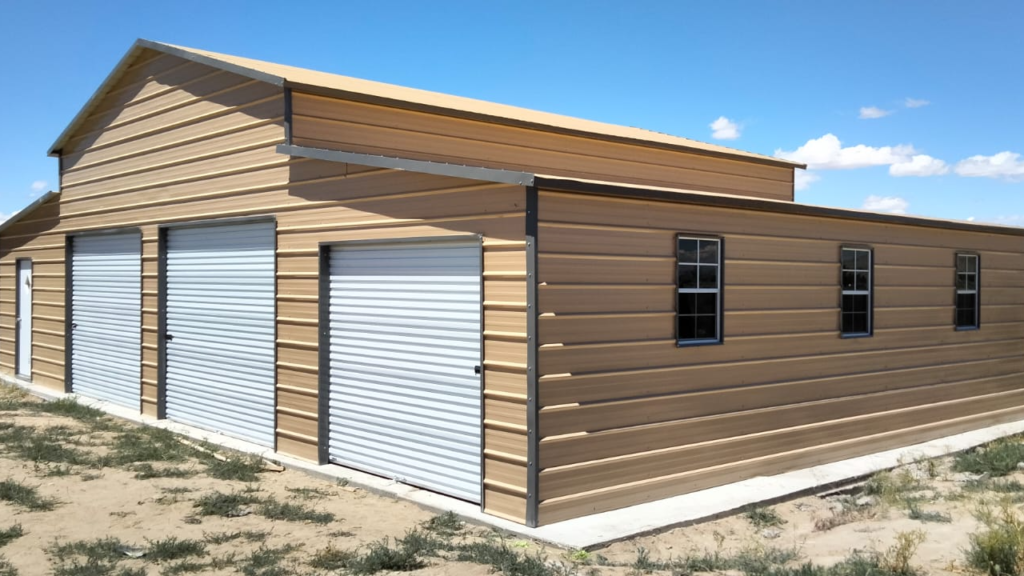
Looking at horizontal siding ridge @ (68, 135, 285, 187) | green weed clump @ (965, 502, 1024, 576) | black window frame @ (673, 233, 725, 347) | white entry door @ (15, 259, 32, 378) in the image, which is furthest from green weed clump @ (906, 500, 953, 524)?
white entry door @ (15, 259, 32, 378)

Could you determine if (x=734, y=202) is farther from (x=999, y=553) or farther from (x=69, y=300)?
(x=69, y=300)

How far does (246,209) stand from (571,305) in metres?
5.44

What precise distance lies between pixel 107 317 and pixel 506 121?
7.82m

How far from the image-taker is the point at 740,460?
935 centimetres

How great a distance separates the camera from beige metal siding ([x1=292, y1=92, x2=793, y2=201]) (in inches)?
418

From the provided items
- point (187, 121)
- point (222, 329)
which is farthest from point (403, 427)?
point (187, 121)

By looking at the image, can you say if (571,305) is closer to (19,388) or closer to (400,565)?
(400,565)

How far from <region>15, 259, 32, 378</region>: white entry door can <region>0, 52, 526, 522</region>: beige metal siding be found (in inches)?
18.4

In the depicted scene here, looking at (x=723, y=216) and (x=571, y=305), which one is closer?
(x=571, y=305)

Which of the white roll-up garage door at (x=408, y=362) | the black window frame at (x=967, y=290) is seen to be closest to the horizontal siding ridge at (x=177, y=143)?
the white roll-up garage door at (x=408, y=362)

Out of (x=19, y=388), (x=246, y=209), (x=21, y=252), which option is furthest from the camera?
(x=21, y=252)

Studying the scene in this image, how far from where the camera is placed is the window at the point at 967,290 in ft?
42.7

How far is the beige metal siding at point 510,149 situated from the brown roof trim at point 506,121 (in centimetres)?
9

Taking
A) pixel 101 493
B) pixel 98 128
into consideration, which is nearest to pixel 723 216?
pixel 101 493
